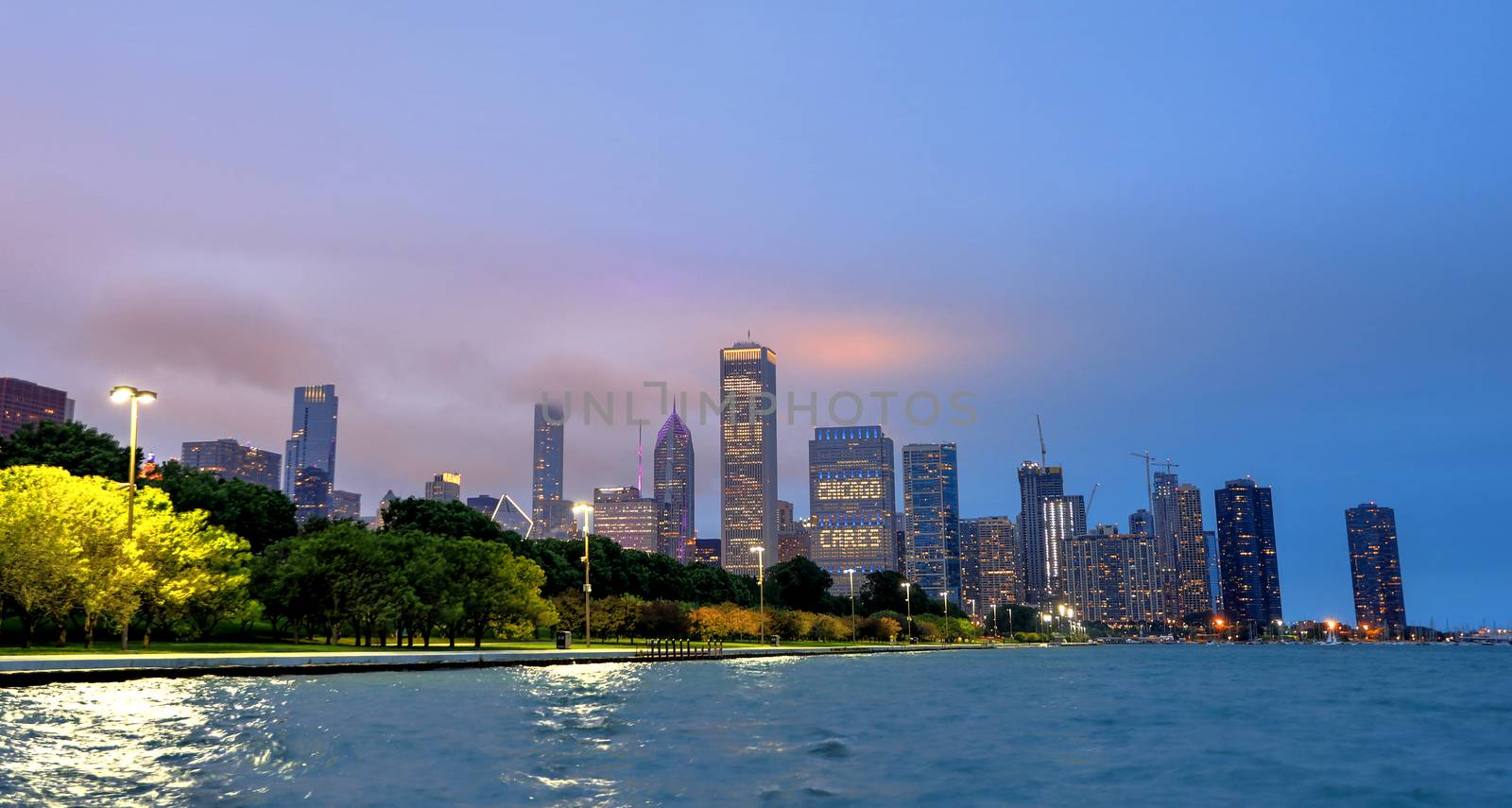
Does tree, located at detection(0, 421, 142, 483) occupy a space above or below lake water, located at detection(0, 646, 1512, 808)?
above

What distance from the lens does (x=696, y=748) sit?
29641 mm

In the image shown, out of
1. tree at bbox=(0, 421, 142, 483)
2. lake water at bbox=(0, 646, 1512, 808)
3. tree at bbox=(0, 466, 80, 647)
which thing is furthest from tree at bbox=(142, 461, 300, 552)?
lake water at bbox=(0, 646, 1512, 808)

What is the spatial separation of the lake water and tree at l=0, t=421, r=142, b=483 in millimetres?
53991

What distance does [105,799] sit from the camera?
18891mm

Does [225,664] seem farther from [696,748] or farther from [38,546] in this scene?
[696,748]

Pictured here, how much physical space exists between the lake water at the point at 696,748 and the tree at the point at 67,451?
54.0 meters

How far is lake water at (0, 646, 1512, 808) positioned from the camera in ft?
72.0

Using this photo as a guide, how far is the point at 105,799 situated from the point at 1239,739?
32970mm

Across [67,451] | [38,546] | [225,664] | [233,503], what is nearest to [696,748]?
[225,664]

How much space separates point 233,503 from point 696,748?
9341cm

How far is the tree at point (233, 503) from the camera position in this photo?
101 m

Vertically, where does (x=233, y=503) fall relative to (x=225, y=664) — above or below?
above

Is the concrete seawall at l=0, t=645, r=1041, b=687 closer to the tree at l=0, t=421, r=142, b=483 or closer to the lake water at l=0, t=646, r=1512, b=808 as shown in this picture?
the lake water at l=0, t=646, r=1512, b=808

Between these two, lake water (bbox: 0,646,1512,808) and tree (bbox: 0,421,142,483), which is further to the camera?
tree (bbox: 0,421,142,483)
